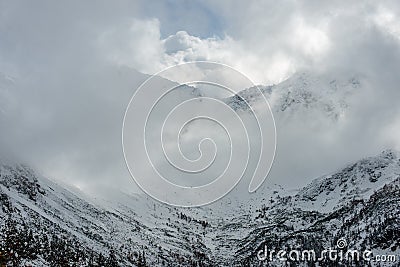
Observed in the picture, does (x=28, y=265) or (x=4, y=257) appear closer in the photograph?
(x=4, y=257)

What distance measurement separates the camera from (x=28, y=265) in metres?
194

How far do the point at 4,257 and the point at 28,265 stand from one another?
17489 millimetres

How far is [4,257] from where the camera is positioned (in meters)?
179
